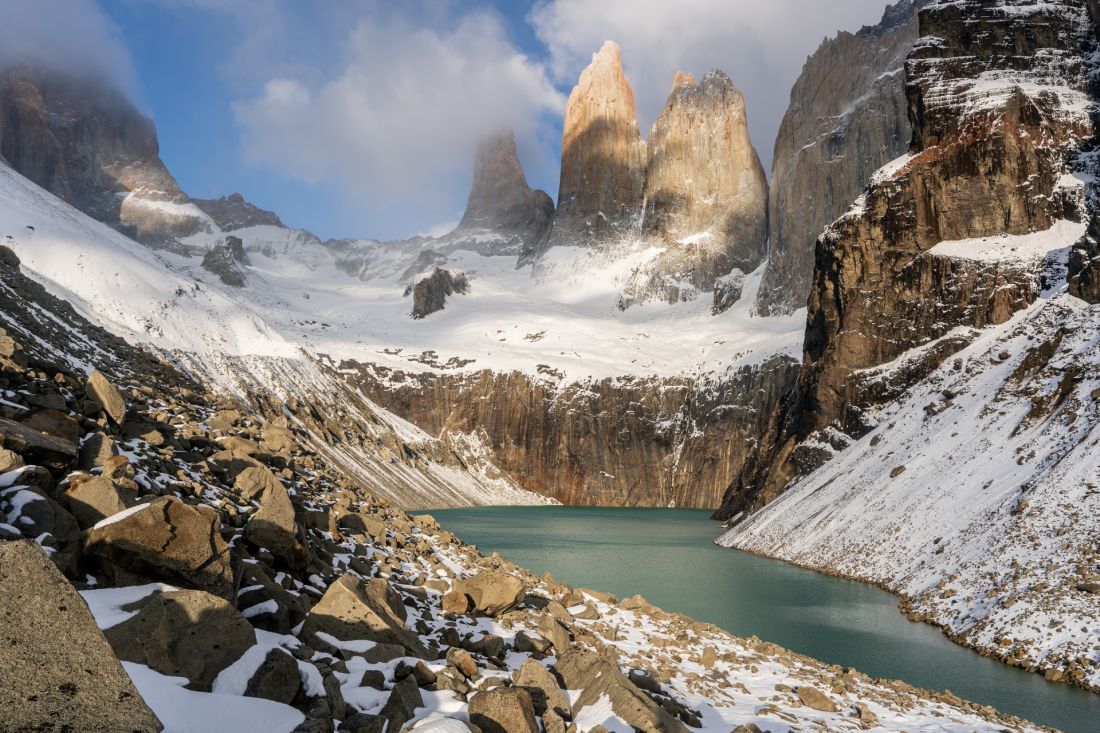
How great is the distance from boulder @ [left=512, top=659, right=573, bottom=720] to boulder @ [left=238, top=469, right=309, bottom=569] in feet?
17.1

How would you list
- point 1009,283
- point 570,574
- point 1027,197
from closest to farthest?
point 570,574 < point 1009,283 < point 1027,197

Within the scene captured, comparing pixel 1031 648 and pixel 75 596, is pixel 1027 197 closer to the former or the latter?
pixel 1031 648

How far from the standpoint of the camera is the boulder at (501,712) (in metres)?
10.0

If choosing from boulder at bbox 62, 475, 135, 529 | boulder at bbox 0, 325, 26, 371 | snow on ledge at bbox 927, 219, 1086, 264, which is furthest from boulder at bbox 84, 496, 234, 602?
snow on ledge at bbox 927, 219, 1086, 264

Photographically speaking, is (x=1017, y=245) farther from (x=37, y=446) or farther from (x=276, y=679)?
(x=37, y=446)

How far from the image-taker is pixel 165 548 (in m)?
10.4

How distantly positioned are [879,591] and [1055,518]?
12.4m

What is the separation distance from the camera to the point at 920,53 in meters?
85.1

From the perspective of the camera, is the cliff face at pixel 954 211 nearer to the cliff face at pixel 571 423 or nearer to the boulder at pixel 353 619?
the boulder at pixel 353 619

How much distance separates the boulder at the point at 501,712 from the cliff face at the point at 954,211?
6715 cm

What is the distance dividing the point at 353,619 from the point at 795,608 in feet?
107

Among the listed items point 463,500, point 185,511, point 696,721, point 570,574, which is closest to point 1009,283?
point 570,574

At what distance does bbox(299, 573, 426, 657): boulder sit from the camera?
1197cm

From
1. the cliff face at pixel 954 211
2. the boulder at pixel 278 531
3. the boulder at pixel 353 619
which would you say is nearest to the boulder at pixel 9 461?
the boulder at pixel 278 531
